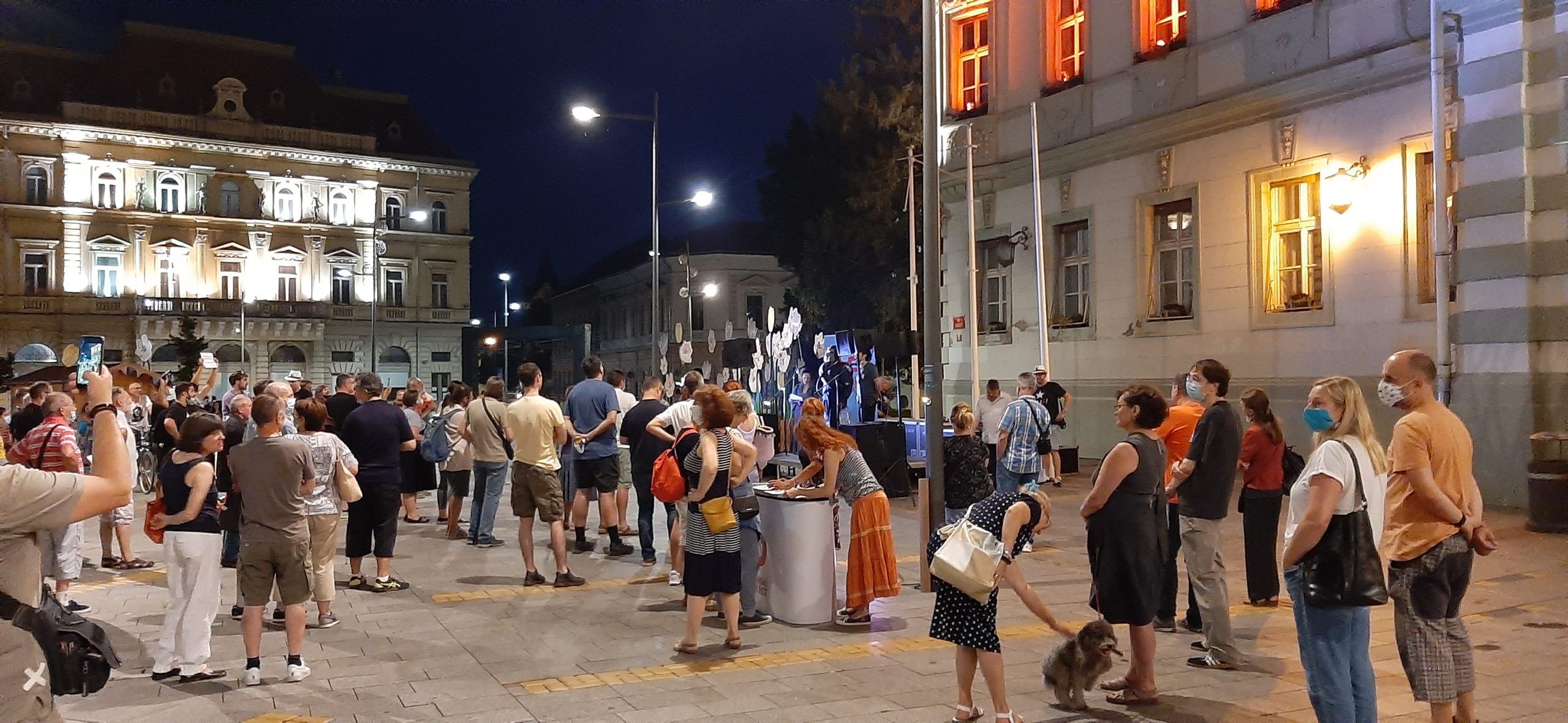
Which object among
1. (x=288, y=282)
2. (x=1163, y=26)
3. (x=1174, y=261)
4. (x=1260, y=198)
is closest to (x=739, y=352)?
(x=1174, y=261)

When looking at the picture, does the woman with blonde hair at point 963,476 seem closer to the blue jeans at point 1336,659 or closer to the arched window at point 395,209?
the blue jeans at point 1336,659

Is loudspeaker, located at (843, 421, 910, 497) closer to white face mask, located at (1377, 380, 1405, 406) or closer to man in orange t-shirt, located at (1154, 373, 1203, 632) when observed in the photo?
man in orange t-shirt, located at (1154, 373, 1203, 632)

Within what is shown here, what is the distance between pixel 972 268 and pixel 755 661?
1388 cm

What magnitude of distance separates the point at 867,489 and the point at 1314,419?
356 centimetres

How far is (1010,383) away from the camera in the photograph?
20969 mm

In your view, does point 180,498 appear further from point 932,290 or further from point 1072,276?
point 1072,276

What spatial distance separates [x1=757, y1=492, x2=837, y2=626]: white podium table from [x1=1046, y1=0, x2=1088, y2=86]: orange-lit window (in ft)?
46.3

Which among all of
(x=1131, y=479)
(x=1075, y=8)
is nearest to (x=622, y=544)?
(x=1131, y=479)

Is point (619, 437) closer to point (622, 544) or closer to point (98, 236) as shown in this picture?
point (622, 544)

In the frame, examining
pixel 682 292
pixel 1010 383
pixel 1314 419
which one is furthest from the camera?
pixel 682 292

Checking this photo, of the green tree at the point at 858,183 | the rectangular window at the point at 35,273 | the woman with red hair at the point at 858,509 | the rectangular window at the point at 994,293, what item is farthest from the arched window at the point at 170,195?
the woman with red hair at the point at 858,509

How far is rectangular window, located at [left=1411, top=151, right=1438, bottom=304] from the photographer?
14125 millimetres

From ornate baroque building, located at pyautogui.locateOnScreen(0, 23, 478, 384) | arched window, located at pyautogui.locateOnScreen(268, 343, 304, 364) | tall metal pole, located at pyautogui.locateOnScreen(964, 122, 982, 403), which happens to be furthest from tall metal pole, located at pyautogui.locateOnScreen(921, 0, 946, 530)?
arched window, located at pyautogui.locateOnScreen(268, 343, 304, 364)

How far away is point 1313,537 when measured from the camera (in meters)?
4.61
